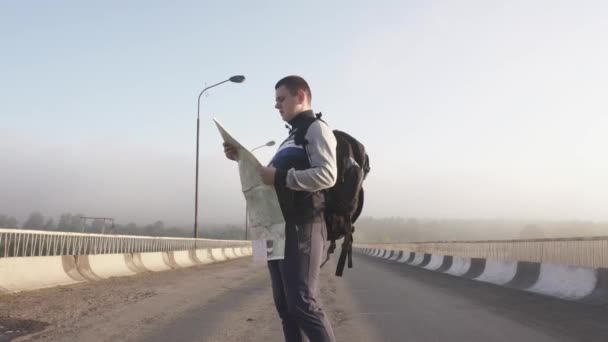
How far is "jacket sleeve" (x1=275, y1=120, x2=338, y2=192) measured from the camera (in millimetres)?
3012

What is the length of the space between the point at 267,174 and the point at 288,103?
20.2 inches

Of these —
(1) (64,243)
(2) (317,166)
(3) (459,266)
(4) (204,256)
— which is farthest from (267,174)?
(4) (204,256)

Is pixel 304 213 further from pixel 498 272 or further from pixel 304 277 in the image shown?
pixel 498 272

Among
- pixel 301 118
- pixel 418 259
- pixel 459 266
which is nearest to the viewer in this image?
pixel 301 118

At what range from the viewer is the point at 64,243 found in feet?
44.6

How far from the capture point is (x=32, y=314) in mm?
→ 7336

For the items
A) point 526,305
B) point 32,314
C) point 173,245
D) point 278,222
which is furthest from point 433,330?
point 173,245

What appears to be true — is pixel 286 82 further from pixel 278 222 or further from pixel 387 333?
pixel 387 333

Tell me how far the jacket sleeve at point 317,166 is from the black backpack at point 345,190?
73 mm

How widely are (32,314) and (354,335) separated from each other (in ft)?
13.6

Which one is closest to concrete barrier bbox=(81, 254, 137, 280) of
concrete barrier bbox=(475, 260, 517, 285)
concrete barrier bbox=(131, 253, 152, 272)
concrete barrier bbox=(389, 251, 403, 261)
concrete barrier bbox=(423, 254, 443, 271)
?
concrete barrier bbox=(131, 253, 152, 272)

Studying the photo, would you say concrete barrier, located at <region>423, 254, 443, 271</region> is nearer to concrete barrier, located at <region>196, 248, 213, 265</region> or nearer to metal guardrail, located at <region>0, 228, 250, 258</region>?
concrete barrier, located at <region>196, 248, 213, 265</region>

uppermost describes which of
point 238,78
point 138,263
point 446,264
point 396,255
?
point 238,78

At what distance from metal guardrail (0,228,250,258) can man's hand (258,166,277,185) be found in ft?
27.8
